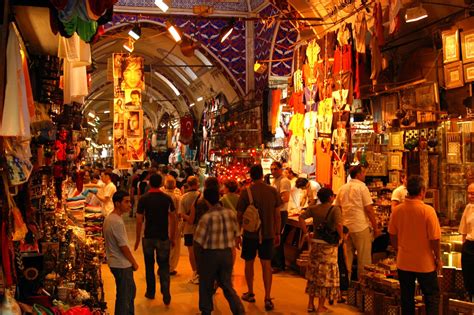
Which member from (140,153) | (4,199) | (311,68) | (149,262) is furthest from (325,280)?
(140,153)

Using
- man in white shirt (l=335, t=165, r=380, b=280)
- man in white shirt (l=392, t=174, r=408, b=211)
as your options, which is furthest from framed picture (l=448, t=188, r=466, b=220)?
man in white shirt (l=335, t=165, r=380, b=280)

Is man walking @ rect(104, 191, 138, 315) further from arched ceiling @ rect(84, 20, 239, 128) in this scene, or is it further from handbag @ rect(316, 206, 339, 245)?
arched ceiling @ rect(84, 20, 239, 128)

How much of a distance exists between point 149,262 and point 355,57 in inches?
165

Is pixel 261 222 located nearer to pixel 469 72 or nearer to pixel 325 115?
pixel 325 115

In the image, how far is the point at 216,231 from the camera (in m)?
5.62

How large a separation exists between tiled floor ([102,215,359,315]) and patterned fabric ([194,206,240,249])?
1467mm

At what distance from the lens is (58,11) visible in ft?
13.0

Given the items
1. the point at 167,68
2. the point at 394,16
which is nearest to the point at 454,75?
the point at 394,16

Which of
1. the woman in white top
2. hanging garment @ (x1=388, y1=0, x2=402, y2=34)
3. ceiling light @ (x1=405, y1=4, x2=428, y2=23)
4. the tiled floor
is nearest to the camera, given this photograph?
the woman in white top

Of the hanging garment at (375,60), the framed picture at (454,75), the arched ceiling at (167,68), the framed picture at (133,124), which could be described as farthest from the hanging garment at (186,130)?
the framed picture at (454,75)

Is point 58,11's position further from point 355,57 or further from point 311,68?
point 311,68

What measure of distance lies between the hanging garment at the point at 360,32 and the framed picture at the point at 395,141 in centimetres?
151

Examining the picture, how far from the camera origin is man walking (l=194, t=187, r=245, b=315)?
5.62m

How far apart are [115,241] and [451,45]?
475cm
